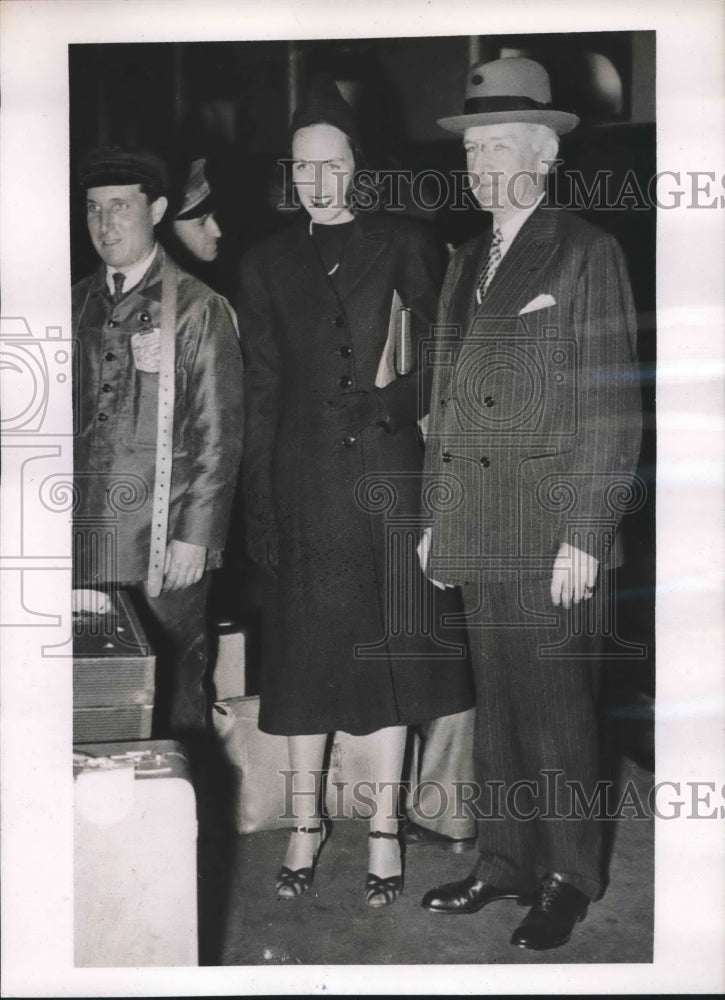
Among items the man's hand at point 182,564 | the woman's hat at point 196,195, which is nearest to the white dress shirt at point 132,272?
the woman's hat at point 196,195

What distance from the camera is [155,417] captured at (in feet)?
7.73

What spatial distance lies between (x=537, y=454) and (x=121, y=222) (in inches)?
39.4

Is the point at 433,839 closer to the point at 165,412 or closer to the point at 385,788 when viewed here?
the point at 385,788

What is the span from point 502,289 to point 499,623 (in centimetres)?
69

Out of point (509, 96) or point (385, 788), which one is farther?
point (385, 788)

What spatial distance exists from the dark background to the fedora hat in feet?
0.08

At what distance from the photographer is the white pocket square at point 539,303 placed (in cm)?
229

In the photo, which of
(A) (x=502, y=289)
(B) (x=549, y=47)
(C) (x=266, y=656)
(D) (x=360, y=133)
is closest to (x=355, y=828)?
(C) (x=266, y=656)

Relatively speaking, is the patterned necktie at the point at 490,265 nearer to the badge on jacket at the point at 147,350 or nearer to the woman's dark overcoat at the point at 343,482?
the woman's dark overcoat at the point at 343,482

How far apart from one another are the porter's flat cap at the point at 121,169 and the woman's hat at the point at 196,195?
0.06 m

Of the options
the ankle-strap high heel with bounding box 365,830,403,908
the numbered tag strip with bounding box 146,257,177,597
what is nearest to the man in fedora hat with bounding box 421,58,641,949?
the ankle-strap high heel with bounding box 365,830,403,908

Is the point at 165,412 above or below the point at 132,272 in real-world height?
below

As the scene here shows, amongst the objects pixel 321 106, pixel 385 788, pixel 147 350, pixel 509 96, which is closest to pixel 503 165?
pixel 509 96

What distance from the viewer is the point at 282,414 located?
2.36 metres
